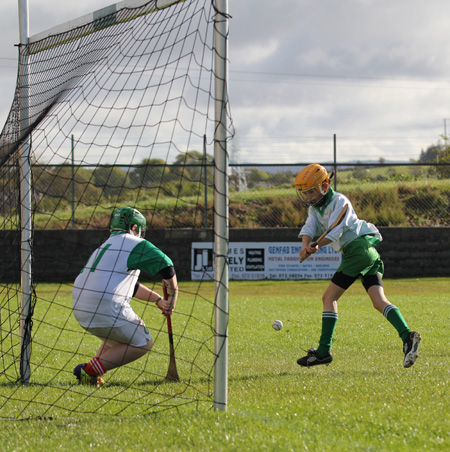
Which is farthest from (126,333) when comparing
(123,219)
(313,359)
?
(313,359)

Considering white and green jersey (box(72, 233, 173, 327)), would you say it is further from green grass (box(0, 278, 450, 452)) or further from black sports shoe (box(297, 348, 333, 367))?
black sports shoe (box(297, 348, 333, 367))

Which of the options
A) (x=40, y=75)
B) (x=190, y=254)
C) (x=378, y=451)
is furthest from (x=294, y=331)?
(x=190, y=254)

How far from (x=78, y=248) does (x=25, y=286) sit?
1385 centimetres

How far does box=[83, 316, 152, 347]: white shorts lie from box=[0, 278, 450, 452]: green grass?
0.42 meters

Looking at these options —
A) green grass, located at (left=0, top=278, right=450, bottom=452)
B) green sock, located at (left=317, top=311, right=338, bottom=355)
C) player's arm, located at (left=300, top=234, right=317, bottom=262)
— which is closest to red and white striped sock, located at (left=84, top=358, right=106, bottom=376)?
green grass, located at (left=0, top=278, right=450, bottom=452)

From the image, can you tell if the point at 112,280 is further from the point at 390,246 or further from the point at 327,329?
the point at 390,246

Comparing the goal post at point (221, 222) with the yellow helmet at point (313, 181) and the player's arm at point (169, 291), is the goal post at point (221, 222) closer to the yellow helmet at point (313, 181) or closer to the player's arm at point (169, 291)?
the player's arm at point (169, 291)

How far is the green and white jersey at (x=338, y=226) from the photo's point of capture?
6.36 m

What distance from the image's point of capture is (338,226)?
6309 millimetres

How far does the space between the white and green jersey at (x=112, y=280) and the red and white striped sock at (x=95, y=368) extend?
1.21 feet

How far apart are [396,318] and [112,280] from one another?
269 centimetres

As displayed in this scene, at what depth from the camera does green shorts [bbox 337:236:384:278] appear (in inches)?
251

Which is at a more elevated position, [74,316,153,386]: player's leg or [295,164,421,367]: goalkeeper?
[295,164,421,367]: goalkeeper

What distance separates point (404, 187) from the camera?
939 inches
